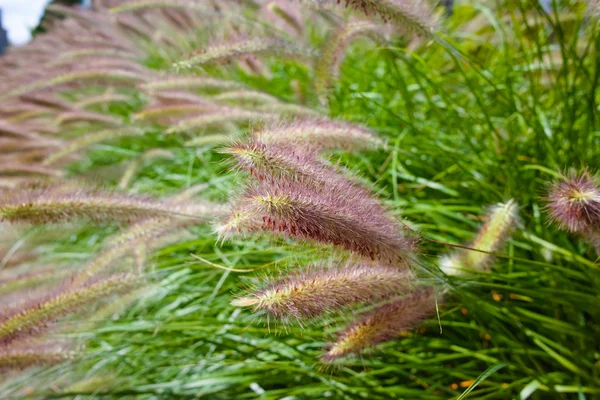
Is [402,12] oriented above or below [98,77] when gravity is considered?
above

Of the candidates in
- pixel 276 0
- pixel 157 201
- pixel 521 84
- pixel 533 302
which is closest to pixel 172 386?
pixel 157 201

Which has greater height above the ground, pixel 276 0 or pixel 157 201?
pixel 276 0

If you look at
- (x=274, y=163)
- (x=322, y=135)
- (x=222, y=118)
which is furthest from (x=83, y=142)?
(x=274, y=163)

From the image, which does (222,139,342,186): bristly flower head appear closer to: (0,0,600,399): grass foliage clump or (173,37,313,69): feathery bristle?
(0,0,600,399): grass foliage clump

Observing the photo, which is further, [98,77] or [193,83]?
[98,77]

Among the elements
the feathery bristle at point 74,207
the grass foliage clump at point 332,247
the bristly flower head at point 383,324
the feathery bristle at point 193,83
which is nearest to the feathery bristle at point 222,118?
the grass foliage clump at point 332,247

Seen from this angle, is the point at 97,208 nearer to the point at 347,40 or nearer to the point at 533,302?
the point at 347,40

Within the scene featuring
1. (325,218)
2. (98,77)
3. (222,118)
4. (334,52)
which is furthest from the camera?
(98,77)

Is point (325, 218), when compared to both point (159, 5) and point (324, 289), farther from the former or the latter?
point (159, 5)
